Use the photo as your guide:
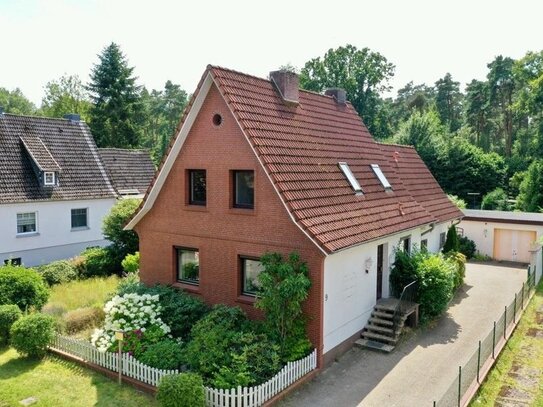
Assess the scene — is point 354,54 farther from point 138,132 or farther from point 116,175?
point 116,175

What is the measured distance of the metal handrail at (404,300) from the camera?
1544 centimetres

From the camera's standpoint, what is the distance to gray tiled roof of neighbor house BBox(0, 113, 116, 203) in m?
25.5

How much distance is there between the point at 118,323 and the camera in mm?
13828

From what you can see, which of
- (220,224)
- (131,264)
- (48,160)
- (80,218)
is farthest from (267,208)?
(80,218)

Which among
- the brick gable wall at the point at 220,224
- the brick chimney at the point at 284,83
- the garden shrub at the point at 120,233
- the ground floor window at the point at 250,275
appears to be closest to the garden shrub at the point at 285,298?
the brick gable wall at the point at 220,224

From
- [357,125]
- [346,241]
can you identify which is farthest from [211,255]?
[357,125]

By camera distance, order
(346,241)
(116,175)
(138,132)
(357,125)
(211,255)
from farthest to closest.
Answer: (138,132)
(116,175)
(357,125)
(211,255)
(346,241)

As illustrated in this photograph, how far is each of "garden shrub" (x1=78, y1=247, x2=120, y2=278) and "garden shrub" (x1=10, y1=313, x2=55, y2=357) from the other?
383 inches

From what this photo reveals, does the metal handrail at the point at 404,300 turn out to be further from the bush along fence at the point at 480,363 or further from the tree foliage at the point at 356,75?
the tree foliage at the point at 356,75

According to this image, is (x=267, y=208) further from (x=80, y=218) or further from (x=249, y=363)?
(x=80, y=218)

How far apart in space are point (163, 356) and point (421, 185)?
16.7 metres

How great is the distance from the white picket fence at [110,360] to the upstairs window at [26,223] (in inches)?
513

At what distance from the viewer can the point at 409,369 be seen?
525 inches

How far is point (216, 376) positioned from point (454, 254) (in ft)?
47.6
